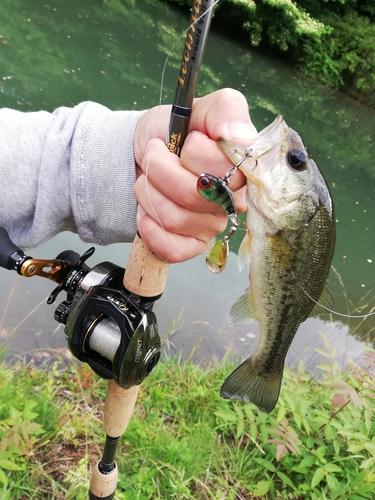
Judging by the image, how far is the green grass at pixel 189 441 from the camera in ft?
5.75

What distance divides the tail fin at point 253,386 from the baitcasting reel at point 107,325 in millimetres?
222

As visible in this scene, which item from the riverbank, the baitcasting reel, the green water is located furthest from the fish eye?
the riverbank

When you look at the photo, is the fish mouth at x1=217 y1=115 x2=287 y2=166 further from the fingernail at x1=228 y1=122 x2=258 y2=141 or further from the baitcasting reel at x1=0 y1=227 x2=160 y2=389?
the baitcasting reel at x1=0 y1=227 x2=160 y2=389

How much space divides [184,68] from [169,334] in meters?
2.28

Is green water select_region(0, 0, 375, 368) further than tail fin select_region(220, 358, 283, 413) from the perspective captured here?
Yes

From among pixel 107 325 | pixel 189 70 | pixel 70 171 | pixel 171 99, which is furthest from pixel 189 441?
pixel 171 99

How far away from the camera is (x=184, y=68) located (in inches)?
34.0

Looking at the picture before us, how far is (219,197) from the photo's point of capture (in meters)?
0.83

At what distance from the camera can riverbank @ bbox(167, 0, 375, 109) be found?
53.1 feet

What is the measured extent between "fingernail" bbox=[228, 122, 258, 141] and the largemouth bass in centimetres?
2

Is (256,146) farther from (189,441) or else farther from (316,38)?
(316,38)

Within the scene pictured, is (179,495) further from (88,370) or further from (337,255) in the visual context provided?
(337,255)

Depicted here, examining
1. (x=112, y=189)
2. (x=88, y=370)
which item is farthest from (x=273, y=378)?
(x=88, y=370)

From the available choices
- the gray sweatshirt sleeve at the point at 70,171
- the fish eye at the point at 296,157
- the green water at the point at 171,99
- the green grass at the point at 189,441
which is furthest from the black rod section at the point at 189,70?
the green grass at the point at 189,441
